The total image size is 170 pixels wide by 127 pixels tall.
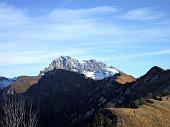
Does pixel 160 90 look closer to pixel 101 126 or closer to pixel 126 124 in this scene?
pixel 126 124

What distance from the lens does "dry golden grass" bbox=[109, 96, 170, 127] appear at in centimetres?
10006

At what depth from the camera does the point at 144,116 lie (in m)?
104

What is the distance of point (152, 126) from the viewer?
10038 centimetres

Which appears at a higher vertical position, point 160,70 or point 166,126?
point 160,70

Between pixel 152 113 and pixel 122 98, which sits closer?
pixel 152 113

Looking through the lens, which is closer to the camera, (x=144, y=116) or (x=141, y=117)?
(x=141, y=117)

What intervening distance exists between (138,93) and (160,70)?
33950 mm

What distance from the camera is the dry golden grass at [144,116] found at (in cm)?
10006

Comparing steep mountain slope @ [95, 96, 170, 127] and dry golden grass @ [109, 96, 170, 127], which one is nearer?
steep mountain slope @ [95, 96, 170, 127]

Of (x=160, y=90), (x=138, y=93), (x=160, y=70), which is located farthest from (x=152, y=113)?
(x=160, y=70)

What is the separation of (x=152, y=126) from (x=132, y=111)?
7.32 m

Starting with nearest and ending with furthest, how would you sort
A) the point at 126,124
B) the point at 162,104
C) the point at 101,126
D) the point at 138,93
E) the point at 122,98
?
the point at 101,126 → the point at 126,124 → the point at 162,104 → the point at 138,93 → the point at 122,98

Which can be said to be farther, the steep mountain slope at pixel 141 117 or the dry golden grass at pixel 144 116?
the dry golden grass at pixel 144 116

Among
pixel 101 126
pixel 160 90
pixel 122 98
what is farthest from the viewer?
pixel 122 98
